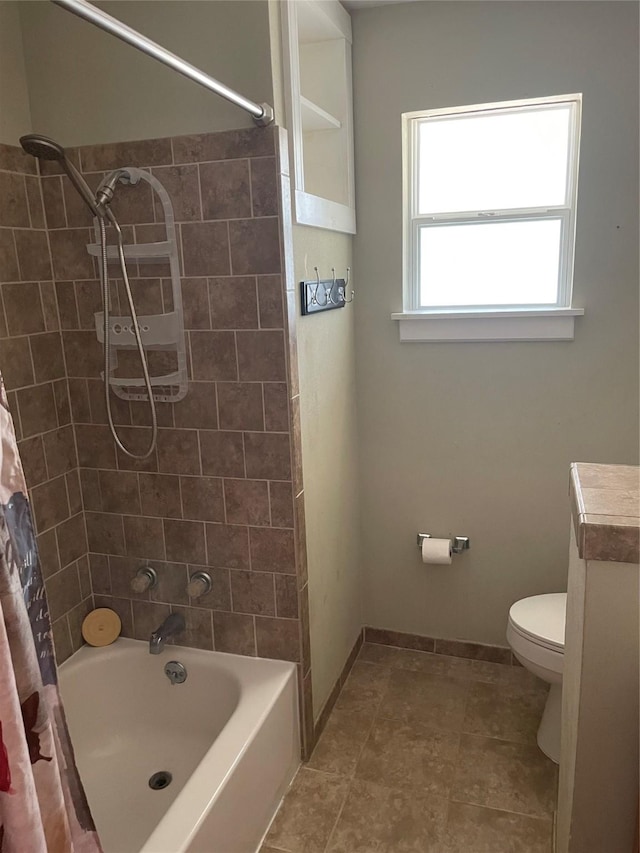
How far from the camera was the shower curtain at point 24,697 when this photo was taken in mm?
889

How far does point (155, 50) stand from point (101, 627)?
1844 millimetres

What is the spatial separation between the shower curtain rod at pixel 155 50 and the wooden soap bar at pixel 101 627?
5.62 feet

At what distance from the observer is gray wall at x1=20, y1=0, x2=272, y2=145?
1.80m

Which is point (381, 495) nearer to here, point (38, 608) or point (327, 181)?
point (327, 181)

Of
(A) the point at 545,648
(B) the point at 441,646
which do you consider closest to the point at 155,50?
(A) the point at 545,648

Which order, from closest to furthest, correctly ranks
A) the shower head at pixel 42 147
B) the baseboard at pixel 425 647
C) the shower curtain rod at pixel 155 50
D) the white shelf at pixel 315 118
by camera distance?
the shower curtain rod at pixel 155 50, the shower head at pixel 42 147, the white shelf at pixel 315 118, the baseboard at pixel 425 647

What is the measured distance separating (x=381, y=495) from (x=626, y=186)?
148 cm

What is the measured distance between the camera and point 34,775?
972mm

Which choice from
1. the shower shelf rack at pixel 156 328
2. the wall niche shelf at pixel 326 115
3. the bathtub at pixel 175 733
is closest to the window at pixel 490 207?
the wall niche shelf at pixel 326 115

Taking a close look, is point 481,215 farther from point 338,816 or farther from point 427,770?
point 338,816

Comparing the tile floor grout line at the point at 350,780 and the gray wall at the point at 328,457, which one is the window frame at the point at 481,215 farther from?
the tile floor grout line at the point at 350,780

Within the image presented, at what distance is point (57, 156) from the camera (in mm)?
1822

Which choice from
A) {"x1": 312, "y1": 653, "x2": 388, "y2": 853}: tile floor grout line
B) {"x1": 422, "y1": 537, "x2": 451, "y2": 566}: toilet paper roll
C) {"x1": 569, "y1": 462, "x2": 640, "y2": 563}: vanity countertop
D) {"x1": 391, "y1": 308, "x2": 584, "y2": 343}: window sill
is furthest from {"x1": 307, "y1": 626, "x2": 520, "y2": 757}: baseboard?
{"x1": 569, "y1": 462, "x2": 640, "y2": 563}: vanity countertop

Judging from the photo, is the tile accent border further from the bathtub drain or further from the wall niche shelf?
the wall niche shelf
